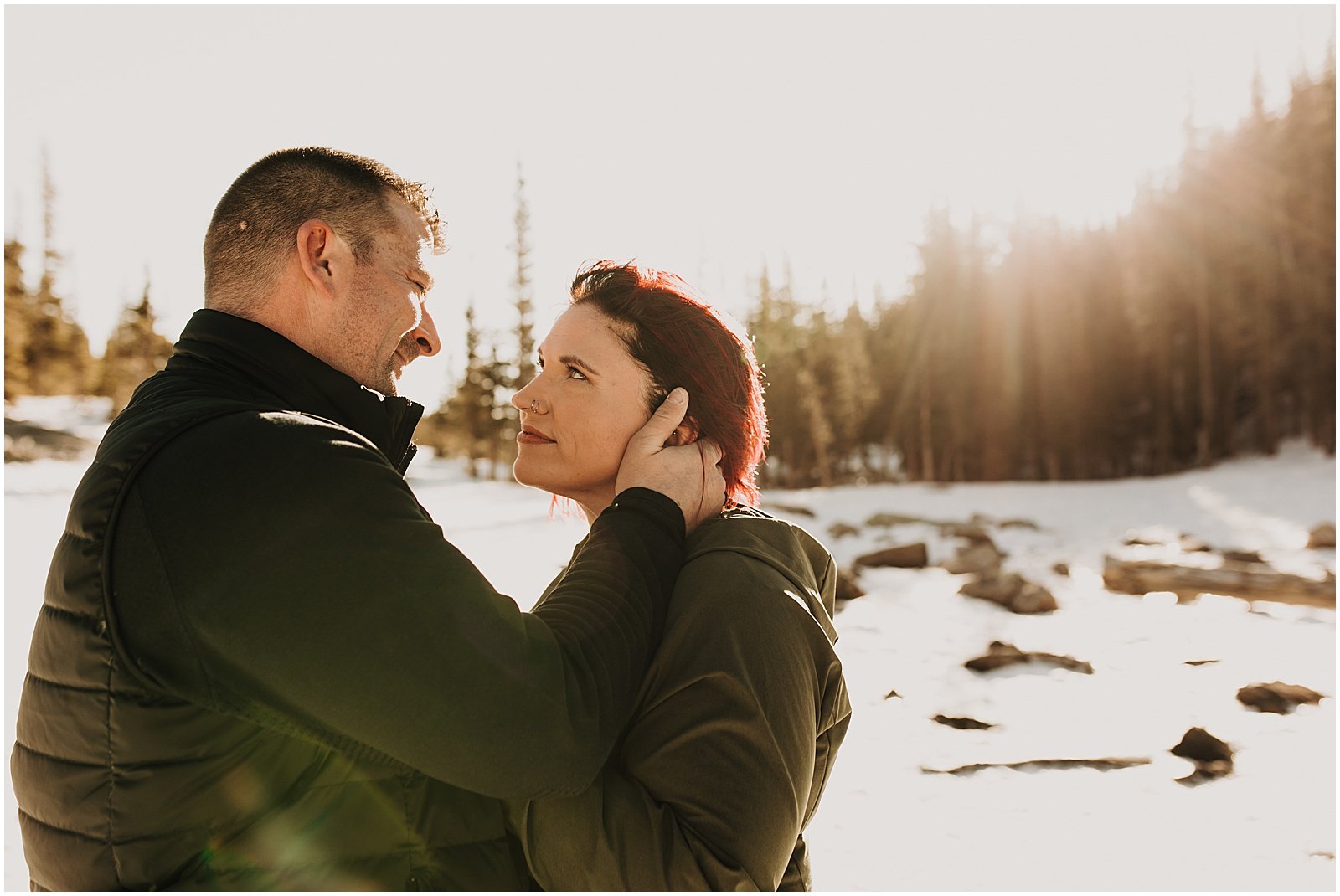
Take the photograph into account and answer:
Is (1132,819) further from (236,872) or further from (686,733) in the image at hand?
(236,872)

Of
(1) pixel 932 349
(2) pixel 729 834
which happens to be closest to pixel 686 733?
(2) pixel 729 834

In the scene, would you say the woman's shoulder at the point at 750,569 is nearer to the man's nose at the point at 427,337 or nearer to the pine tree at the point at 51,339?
the man's nose at the point at 427,337

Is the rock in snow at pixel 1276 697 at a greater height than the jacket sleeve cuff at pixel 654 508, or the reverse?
the jacket sleeve cuff at pixel 654 508

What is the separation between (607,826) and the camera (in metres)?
1.81

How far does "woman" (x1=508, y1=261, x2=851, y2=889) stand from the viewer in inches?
71.7

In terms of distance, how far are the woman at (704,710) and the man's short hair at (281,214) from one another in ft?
2.23

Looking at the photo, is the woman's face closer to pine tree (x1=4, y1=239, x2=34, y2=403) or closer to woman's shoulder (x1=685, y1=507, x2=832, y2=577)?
woman's shoulder (x1=685, y1=507, x2=832, y2=577)

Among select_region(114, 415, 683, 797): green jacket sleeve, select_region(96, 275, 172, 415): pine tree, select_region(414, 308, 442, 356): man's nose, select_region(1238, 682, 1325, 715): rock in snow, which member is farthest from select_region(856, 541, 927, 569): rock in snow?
select_region(96, 275, 172, 415): pine tree

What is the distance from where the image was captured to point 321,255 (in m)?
2.15

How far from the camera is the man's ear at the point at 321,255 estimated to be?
6.98ft

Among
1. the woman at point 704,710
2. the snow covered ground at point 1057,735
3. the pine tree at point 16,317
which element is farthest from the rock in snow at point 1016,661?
the pine tree at point 16,317

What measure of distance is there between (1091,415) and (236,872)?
4544cm

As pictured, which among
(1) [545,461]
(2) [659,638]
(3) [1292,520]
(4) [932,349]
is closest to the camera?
(2) [659,638]

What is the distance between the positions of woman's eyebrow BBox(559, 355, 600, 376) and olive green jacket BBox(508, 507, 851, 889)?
76 cm
